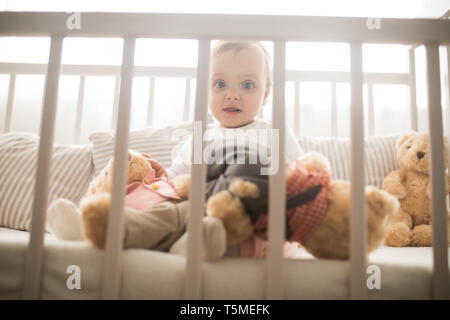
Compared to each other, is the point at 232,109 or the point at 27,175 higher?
the point at 232,109

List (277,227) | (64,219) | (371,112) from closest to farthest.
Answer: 1. (277,227)
2. (64,219)
3. (371,112)

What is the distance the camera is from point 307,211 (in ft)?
1.86

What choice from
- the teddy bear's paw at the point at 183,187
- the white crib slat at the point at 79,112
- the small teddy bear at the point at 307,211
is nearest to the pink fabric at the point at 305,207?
the small teddy bear at the point at 307,211

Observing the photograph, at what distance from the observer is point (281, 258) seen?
1.76ft

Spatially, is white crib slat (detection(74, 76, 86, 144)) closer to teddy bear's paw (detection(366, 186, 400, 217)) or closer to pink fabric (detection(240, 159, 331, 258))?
pink fabric (detection(240, 159, 331, 258))

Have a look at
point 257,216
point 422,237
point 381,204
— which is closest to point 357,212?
point 381,204

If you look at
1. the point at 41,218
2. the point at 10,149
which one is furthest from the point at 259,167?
the point at 10,149

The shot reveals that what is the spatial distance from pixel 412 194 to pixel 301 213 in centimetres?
59

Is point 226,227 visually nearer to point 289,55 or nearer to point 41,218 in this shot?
point 41,218

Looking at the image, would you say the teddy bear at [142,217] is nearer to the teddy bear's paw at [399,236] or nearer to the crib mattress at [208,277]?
the crib mattress at [208,277]

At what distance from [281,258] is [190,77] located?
1.04 meters

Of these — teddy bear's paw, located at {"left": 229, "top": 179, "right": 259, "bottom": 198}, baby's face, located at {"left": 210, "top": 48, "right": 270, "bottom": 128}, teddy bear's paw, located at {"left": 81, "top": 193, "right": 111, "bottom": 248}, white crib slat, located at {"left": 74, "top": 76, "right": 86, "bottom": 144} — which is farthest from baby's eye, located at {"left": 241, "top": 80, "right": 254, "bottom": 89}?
white crib slat, located at {"left": 74, "top": 76, "right": 86, "bottom": 144}

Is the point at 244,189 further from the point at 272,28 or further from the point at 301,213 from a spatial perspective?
the point at 272,28

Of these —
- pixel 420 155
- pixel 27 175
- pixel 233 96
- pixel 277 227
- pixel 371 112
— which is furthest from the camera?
pixel 371 112
